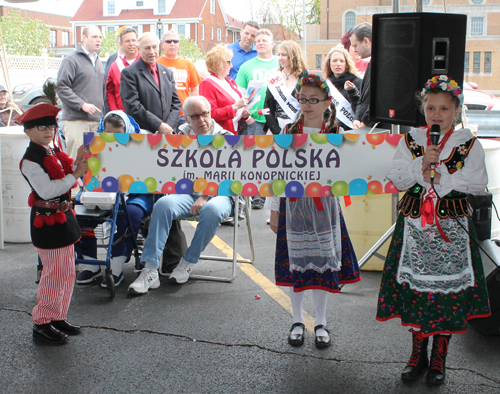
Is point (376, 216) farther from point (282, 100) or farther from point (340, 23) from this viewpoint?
point (340, 23)

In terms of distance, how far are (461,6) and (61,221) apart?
1758 inches

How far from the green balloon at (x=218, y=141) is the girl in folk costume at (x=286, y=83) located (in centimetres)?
261

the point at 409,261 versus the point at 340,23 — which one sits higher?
the point at 340,23

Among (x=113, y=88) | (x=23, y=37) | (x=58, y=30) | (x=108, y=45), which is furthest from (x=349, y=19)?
(x=113, y=88)

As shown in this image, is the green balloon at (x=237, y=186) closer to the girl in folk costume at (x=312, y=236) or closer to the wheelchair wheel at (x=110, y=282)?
the girl in folk costume at (x=312, y=236)

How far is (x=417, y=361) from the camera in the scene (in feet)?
10.0

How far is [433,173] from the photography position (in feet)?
9.18

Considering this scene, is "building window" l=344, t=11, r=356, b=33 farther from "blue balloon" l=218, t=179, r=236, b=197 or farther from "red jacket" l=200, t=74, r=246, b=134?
"blue balloon" l=218, t=179, r=236, b=197

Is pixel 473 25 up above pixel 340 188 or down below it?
above

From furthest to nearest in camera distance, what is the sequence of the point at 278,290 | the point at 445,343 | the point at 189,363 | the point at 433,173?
the point at 278,290, the point at 189,363, the point at 445,343, the point at 433,173

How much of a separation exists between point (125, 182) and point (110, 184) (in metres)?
0.10

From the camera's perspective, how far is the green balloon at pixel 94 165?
348 centimetres

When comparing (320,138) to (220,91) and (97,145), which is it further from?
(220,91)

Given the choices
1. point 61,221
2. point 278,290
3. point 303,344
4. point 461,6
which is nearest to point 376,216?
point 278,290
